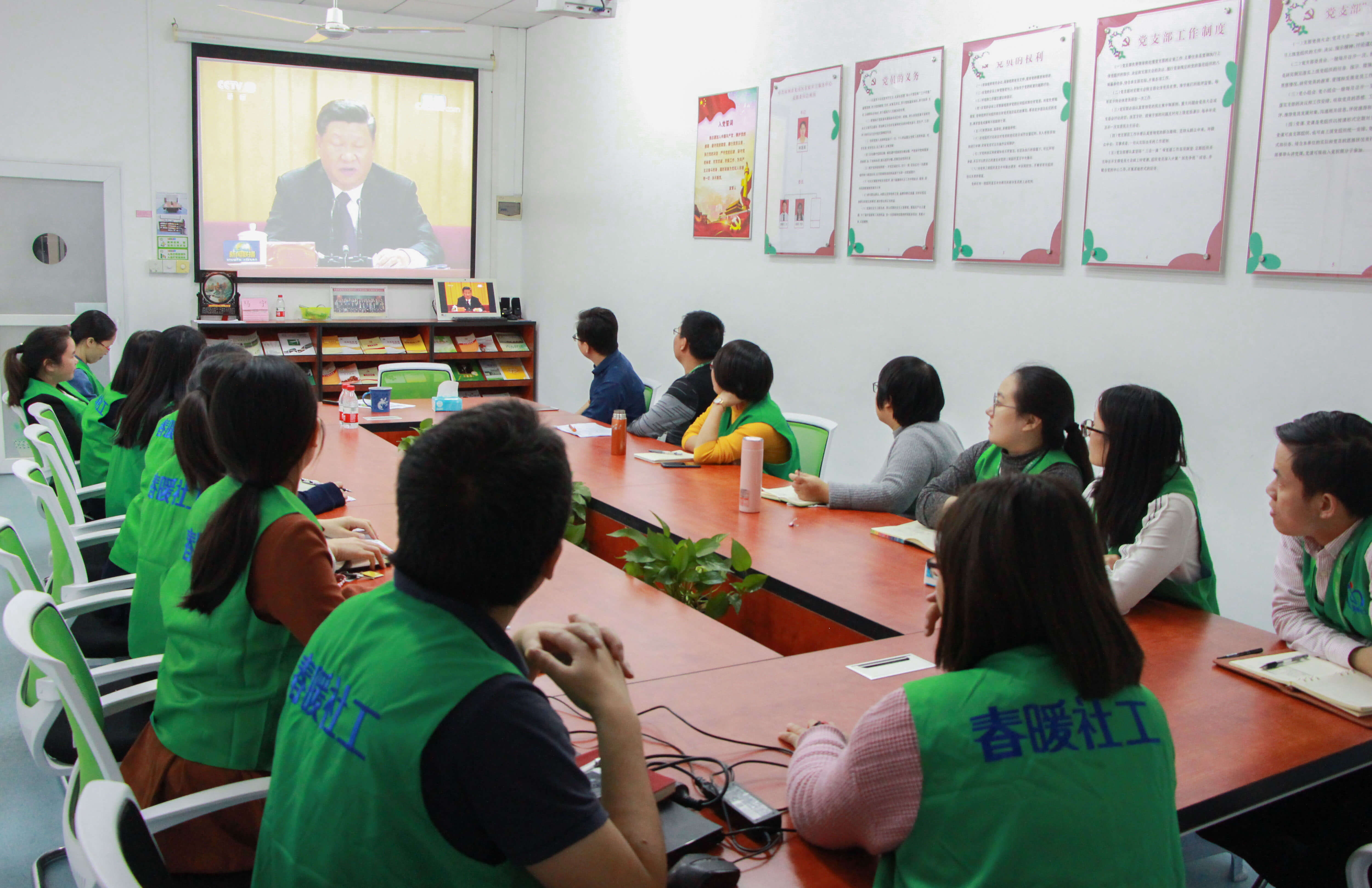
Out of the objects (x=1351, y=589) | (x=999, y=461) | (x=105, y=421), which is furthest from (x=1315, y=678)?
(x=105, y=421)

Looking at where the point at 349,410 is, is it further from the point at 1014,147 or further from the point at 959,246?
the point at 1014,147

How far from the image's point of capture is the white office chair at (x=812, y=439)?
4266mm

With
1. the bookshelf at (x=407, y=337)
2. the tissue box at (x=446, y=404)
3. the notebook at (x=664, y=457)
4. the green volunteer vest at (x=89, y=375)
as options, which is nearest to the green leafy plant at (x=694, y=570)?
the notebook at (x=664, y=457)

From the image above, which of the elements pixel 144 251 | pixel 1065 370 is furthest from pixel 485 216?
pixel 1065 370

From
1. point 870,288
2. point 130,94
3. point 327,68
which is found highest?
point 327,68

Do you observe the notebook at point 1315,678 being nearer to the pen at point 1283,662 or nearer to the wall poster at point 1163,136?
the pen at point 1283,662

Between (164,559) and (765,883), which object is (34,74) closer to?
(164,559)

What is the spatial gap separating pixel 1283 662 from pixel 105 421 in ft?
12.2

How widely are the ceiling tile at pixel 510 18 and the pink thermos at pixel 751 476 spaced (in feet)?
16.1

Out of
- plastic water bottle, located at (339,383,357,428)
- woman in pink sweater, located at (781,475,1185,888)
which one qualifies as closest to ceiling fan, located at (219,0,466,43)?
plastic water bottle, located at (339,383,357,428)

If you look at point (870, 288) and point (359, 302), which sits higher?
point (870, 288)

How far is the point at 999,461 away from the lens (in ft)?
10.3

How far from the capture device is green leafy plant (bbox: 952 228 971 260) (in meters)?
4.45

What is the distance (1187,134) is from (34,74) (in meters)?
6.61
